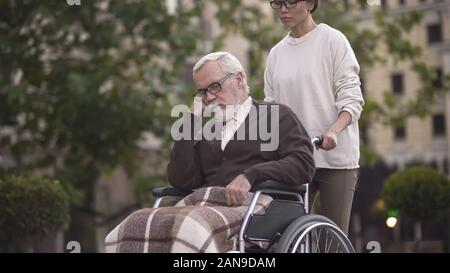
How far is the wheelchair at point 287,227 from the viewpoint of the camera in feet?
17.2

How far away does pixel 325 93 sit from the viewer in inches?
240

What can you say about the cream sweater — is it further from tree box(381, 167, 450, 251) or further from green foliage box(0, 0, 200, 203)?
green foliage box(0, 0, 200, 203)

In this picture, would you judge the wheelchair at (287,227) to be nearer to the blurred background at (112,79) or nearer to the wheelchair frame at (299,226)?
the wheelchair frame at (299,226)

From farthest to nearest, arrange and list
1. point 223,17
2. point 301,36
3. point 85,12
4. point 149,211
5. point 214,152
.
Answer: point 223,17
point 85,12
point 301,36
point 214,152
point 149,211

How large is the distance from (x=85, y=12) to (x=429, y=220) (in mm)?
8620

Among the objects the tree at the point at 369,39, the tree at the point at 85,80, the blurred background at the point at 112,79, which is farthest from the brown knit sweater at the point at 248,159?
the tree at the point at 369,39

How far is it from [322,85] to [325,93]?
1.8 inches

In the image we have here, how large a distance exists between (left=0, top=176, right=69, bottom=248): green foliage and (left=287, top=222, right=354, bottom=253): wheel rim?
498 cm

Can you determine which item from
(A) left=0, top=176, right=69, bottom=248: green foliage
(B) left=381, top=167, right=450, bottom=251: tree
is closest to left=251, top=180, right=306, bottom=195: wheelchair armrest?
(A) left=0, top=176, right=69, bottom=248: green foliage

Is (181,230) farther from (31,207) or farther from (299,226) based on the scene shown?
(31,207)

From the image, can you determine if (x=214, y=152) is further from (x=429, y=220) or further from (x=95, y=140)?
(x=95, y=140)

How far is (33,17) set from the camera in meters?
17.6

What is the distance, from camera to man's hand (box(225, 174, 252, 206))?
5305mm
